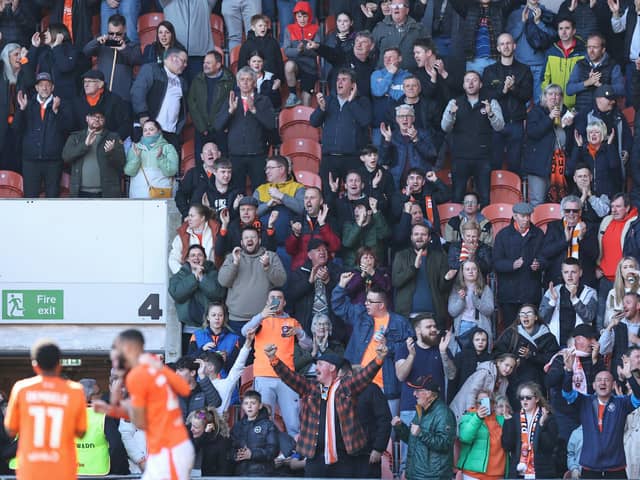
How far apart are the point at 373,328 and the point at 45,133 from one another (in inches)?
187

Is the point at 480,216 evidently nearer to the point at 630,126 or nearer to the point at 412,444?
the point at 630,126

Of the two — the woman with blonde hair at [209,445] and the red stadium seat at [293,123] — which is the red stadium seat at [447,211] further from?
the woman with blonde hair at [209,445]

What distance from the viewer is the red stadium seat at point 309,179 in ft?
57.3

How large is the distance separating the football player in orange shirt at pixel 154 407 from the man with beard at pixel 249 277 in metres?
4.74

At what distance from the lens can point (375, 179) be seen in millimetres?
16328

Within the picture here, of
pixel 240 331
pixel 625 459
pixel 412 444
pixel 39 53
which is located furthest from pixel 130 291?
pixel 625 459

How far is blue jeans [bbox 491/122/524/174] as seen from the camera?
17.4m

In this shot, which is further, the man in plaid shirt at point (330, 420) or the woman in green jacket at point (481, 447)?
the woman in green jacket at point (481, 447)

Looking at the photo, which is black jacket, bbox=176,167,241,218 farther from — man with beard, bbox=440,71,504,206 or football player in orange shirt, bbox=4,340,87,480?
football player in orange shirt, bbox=4,340,87,480

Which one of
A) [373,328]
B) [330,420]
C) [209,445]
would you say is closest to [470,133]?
[373,328]

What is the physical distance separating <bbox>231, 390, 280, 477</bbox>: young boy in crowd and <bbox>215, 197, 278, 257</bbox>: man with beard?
8.17 feet

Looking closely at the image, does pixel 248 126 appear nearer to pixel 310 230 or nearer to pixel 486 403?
pixel 310 230

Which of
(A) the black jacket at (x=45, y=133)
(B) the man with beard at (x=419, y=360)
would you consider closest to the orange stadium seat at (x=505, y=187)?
(B) the man with beard at (x=419, y=360)

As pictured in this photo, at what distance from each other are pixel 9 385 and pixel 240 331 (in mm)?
4602
